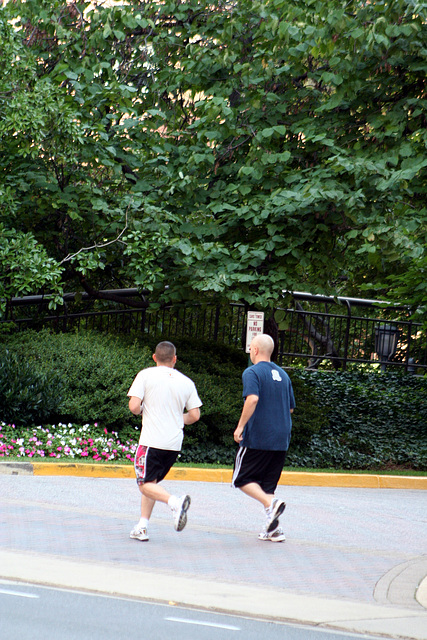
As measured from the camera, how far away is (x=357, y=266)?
918 inches

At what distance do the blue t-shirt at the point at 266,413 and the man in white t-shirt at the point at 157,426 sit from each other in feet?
1.90

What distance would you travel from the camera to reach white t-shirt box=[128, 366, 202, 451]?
715 centimetres

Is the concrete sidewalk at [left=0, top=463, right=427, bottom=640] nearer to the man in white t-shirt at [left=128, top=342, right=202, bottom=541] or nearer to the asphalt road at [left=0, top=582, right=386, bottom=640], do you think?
the asphalt road at [left=0, top=582, right=386, bottom=640]

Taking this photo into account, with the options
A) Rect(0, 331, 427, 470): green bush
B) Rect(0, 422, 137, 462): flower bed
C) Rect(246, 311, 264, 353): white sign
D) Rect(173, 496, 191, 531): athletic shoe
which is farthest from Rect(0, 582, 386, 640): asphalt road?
Rect(246, 311, 264, 353): white sign

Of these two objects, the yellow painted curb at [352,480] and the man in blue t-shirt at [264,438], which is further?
the yellow painted curb at [352,480]

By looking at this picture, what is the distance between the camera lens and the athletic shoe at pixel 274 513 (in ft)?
24.6

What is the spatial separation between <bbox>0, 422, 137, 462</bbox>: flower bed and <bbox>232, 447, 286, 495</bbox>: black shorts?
14.6 feet

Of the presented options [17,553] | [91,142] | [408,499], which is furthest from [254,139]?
[17,553]

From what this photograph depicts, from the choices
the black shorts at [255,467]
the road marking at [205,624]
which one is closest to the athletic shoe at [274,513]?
the black shorts at [255,467]

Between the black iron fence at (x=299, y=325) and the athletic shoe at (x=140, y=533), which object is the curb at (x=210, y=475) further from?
the black iron fence at (x=299, y=325)

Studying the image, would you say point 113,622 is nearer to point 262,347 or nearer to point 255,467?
point 255,467

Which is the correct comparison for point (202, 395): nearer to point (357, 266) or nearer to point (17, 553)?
point (17, 553)

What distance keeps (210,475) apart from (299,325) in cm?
1157

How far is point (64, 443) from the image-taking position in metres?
11.8
